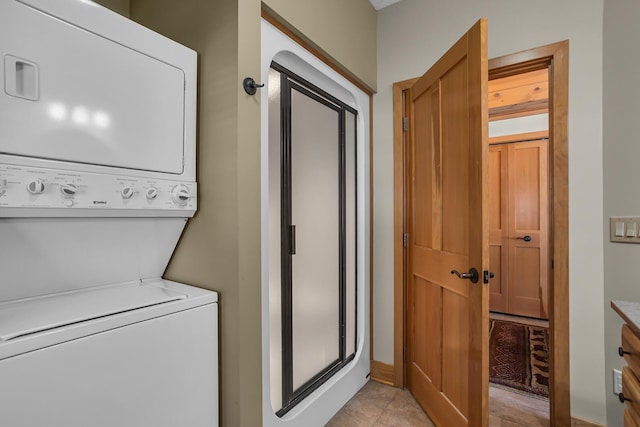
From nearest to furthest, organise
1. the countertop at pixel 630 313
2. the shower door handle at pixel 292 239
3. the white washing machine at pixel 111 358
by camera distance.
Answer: the white washing machine at pixel 111 358 < the countertop at pixel 630 313 < the shower door handle at pixel 292 239

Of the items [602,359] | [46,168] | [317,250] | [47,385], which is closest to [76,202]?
[46,168]

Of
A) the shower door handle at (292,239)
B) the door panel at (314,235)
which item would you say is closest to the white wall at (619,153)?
the door panel at (314,235)

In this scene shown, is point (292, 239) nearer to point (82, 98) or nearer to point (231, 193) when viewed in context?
point (231, 193)

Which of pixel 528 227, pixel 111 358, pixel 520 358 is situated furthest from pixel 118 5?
pixel 528 227

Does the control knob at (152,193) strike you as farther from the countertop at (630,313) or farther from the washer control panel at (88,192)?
the countertop at (630,313)

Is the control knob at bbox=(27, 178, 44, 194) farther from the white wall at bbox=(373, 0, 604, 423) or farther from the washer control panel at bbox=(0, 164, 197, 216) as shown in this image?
the white wall at bbox=(373, 0, 604, 423)

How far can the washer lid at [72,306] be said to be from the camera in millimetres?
781

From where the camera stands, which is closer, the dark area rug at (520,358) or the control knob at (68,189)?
the control knob at (68,189)

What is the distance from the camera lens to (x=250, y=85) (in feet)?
3.99

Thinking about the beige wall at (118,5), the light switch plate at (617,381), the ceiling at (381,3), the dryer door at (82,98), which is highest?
the ceiling at (381,3)

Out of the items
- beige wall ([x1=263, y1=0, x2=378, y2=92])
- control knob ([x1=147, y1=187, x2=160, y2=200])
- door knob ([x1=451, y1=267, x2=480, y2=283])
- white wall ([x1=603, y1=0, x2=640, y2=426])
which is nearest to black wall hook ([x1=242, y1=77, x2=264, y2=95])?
beige wall ([x1=263, y1=0, x2=378, y2=92])

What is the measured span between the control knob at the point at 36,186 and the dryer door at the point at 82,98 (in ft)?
0.22

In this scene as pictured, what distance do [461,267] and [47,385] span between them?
5.21ft

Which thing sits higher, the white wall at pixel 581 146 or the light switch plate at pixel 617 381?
the white wall at pixel 581 146
